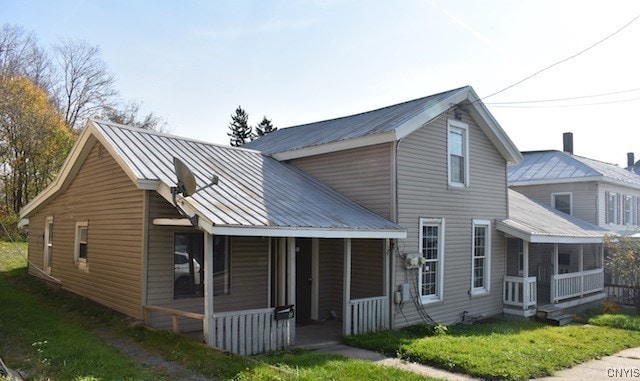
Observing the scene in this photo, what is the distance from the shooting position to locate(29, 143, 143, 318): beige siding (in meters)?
10.5

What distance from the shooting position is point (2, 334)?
925cm

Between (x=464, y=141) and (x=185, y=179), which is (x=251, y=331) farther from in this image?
(x=464, y=141)

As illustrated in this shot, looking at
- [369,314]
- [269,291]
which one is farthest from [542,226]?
[269,291]

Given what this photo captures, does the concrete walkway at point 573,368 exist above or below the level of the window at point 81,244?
below

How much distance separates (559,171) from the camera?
2283cm

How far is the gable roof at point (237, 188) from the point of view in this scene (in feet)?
28.5

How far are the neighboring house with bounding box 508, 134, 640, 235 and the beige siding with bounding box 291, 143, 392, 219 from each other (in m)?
13.7

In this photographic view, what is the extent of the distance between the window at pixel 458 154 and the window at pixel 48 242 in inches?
492

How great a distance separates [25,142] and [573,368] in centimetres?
2988

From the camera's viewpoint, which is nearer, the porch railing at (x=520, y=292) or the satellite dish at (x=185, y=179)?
the satellite dish at (x=185, y=179)

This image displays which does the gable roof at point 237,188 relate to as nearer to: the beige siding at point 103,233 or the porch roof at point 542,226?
the beige siding at point 103,233

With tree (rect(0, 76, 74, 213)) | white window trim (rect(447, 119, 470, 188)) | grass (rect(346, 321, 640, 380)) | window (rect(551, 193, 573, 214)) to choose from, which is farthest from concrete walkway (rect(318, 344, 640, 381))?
tree (rect(0, 76, 74, 213))

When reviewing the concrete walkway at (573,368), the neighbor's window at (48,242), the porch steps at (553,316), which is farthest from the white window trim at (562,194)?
the neighbor's window at (48,242)

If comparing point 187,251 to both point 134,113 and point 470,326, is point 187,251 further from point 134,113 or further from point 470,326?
A: point 134,113
